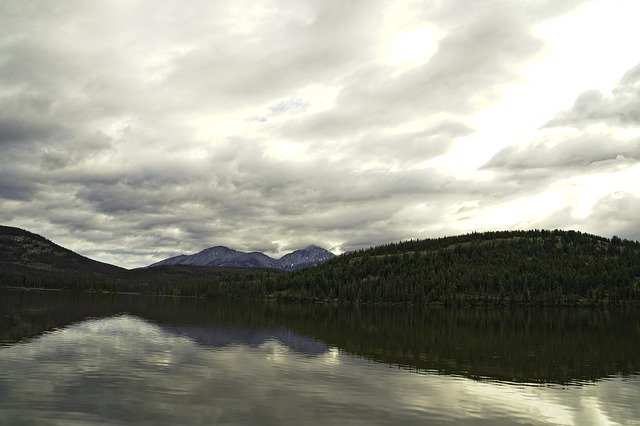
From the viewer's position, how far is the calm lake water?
34.9 metres

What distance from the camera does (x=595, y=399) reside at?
42469 mm

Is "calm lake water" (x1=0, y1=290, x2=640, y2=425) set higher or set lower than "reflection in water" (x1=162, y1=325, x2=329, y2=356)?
higher

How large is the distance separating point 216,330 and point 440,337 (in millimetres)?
46658

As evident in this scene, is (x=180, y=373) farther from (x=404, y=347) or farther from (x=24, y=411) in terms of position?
(x=404, y=347)

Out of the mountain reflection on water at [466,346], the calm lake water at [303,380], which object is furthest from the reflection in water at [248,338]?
the calm lake water at [303,380]

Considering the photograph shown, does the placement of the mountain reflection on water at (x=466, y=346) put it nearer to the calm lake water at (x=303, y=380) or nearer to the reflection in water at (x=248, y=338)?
the reflection in water at (x=248, y=338)

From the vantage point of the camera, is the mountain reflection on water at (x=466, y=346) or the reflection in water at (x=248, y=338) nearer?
the mountain reflection on water at (x=466, y=346)

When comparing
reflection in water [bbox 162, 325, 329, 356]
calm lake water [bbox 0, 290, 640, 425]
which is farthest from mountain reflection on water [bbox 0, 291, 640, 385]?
calm lake water [bbox 0, 290, 640, 425]

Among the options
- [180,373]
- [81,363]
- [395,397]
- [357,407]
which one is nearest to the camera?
[357,407]

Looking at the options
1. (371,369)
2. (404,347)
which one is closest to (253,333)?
(404,347)

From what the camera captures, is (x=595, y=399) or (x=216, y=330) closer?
(x=595, y=399)

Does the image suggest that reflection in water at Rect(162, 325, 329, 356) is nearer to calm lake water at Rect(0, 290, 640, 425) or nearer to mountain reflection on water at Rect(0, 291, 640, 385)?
mountain reflection on water at Rect(0, 291, 640, 385)

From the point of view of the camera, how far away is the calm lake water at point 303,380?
115 feet

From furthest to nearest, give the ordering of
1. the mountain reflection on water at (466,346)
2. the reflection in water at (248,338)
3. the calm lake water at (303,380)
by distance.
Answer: the reflection in water at (248,338)
the mountain reflection on water at (466,346)
the calm lake water at (303,380)
